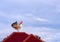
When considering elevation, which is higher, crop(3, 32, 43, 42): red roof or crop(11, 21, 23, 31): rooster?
crop(11, 21, 23, 31): rooster

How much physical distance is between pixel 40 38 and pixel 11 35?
16.2 ft

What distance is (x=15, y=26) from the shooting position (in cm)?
4156

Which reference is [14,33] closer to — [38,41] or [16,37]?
[16,37]

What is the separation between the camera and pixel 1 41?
42562 mm

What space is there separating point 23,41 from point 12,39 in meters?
1.98

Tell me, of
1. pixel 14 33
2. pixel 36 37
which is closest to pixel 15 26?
pixel 14 33

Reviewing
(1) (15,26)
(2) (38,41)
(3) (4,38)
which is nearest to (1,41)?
(3) (4,38)

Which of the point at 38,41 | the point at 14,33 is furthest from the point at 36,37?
the point at 14,33

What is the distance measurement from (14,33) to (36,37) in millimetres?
3711

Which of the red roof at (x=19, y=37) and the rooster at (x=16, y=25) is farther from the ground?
the rooster at (x=16, y=25)

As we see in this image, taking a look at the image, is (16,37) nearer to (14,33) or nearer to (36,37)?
(14,33)

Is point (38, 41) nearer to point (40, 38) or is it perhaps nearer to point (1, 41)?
point (40, 38)

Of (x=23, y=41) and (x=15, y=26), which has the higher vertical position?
(x=15, y=26)

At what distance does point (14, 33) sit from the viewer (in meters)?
41.8
